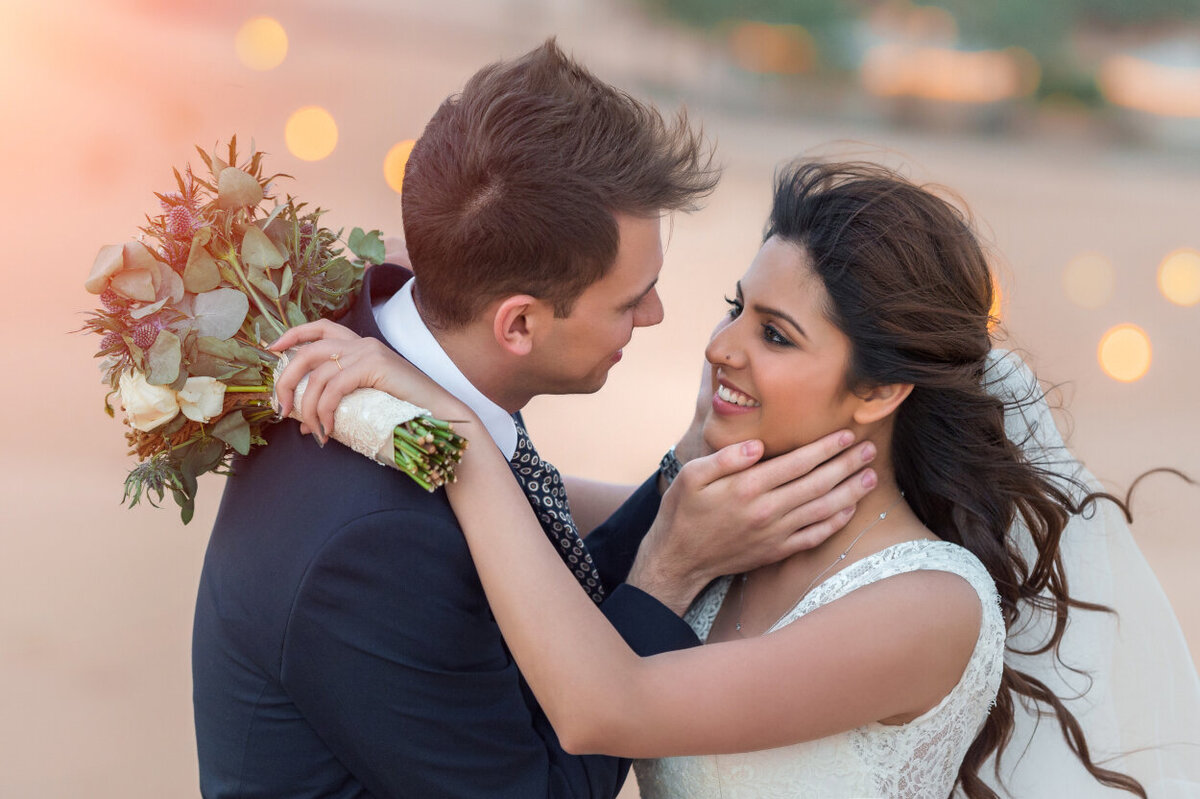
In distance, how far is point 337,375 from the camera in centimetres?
200

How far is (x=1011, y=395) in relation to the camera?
277 cm

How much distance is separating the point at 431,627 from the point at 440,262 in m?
0.78

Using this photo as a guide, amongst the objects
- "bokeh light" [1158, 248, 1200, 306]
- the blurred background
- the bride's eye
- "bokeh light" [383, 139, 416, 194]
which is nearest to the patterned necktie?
the bride's eye

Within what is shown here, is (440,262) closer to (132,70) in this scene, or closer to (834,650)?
(834,650)

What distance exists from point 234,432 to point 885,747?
146cm

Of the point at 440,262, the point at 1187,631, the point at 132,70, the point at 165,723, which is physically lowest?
the point at 1187,631

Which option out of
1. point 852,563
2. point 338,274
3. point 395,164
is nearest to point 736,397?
point 852,563

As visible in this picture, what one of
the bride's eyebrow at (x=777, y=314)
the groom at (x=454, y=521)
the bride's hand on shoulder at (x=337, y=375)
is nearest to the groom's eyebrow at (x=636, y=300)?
the groom at (x=454, y=521)

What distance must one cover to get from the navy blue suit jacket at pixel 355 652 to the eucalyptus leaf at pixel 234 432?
0.09 m

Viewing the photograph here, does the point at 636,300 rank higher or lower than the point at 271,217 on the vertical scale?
lower

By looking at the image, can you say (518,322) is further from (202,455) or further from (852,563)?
(852,563)

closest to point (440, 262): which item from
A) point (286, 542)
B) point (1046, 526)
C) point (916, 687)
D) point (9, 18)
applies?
point (286, 542)

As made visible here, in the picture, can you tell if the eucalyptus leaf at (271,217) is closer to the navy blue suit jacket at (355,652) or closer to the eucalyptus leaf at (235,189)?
the eucalyptus leaf at (235,189)

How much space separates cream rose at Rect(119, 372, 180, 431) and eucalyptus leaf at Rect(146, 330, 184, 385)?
0.02 meters
